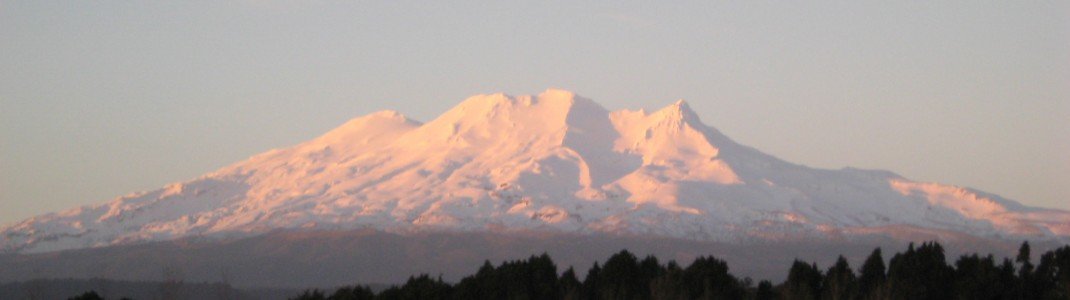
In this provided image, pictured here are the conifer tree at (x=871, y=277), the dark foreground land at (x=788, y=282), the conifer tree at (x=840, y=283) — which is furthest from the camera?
the conifer tree at (x=871, y=277)

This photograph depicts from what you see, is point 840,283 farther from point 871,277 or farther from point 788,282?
point 788,282

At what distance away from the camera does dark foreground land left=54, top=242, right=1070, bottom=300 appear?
80.9 m

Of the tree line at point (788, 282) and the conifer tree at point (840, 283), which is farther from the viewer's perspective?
the conifer tree at point (840, 283)

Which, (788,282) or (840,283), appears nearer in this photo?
(788,282)

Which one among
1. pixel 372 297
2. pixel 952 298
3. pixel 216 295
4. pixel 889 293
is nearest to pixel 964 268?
pixel 952 298

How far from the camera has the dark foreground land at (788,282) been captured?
Answer: 80938mm

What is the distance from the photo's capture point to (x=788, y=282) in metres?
82.6

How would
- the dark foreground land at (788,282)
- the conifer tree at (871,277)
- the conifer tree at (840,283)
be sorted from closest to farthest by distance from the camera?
the dark foreground land at (788,282) < the conifer tree at (840,283) < the conifer tree at (871,277)

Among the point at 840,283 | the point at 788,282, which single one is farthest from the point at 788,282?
the point at 840,283

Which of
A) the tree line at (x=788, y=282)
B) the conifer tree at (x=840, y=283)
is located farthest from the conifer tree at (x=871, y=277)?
the conifer tree at (x=840, y=283)

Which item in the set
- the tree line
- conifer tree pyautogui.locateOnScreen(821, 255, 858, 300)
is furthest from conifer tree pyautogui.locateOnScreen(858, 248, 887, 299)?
conifer tree pyautogui.locateOnScreen(821, 255, 858, 300)

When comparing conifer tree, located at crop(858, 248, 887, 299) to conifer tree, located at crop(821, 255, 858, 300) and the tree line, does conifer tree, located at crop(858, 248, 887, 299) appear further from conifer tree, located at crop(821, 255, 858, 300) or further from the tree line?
conifer tree, located at crop(821, 255, 858, 300)

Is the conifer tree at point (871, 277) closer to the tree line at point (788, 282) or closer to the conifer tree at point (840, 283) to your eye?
the tree line at point (788, 282)

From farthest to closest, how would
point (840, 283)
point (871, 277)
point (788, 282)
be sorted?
point (871, 277), point (840, 283), point (788, 282)
